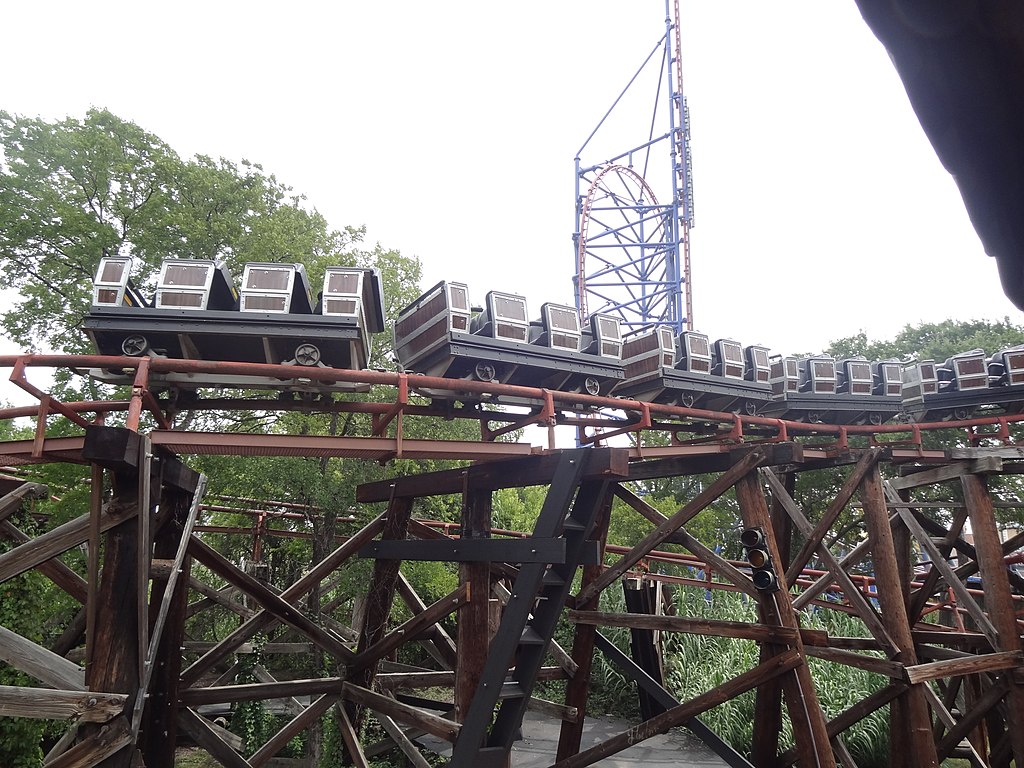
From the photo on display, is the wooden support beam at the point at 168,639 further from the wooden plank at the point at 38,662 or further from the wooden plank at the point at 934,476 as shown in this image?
the wooden plank at the point at 934,476

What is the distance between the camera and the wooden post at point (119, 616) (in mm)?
4293

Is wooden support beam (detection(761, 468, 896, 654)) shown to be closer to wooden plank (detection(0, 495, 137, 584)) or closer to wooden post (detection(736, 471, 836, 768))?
wooden post (detection(736, 471, 836, 768))

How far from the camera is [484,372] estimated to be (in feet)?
24.1

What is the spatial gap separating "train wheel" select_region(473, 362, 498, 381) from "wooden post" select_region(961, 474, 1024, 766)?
516cm

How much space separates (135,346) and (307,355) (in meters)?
1.42

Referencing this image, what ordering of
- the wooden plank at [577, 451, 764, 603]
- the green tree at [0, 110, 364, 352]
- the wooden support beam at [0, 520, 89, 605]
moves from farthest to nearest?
the green tree at [0, 110, 364, 352] → the wooden plank at [577, 451, 764, 603] → the wooden support beam at [0, 520, 89, 605]

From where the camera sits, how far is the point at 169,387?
6035 mm

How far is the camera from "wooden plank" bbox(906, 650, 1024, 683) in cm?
616

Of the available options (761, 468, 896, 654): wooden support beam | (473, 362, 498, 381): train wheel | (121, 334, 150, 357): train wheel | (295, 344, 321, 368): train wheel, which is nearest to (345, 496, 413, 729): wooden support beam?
(473, 362, 498, 381): train wheel

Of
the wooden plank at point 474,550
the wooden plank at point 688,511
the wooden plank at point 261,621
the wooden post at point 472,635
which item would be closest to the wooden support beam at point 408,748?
the wooden post at point 472,635

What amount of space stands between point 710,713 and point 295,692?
6973 millimetres

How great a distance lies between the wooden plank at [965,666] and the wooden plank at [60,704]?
20.6 ft

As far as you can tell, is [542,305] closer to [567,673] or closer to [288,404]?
[288,404]

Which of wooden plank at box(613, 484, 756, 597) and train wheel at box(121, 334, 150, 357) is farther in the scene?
wooden plank at box(613, 484, 756, 597)
